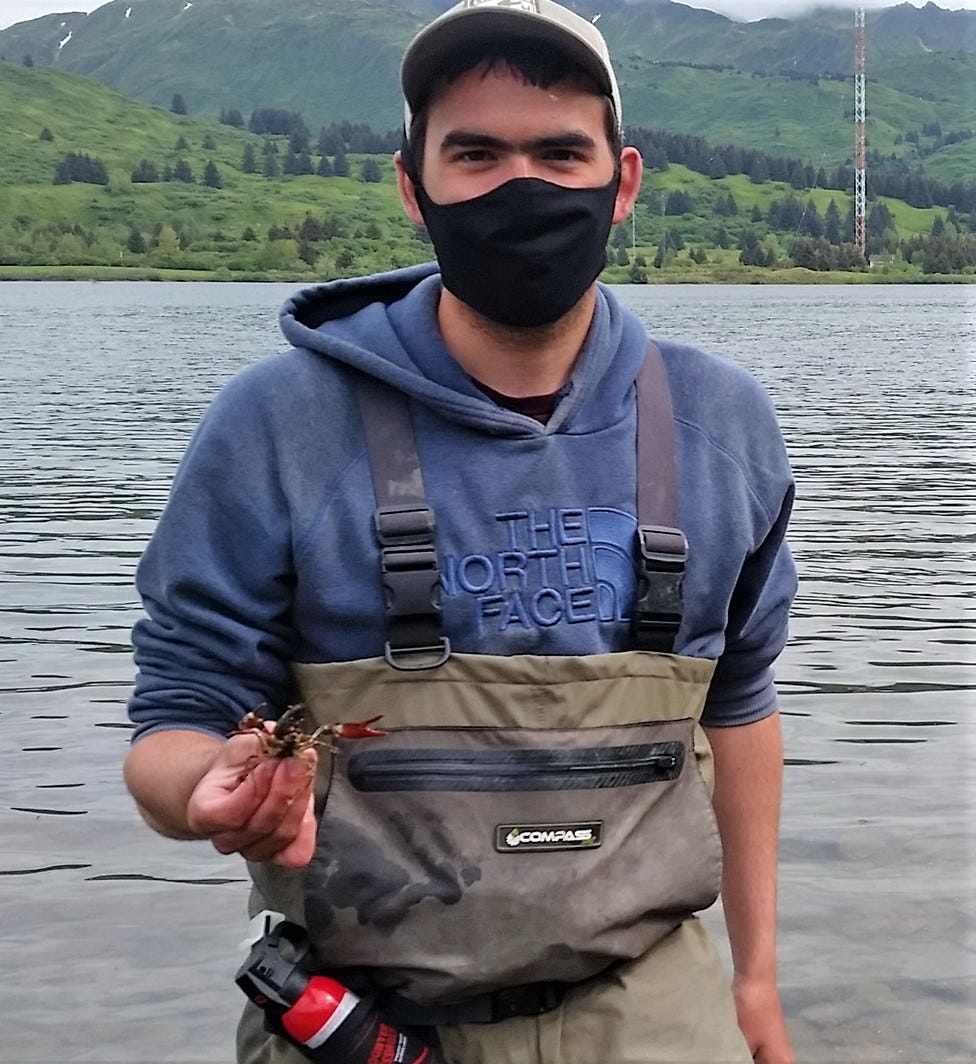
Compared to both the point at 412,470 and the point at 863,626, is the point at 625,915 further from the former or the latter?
the point at 863,626

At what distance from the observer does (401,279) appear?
13.6 ft

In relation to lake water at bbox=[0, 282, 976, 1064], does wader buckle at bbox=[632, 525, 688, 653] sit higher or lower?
higher

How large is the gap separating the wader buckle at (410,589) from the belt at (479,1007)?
735mm

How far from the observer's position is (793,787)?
11.6 m

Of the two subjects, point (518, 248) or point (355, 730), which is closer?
point (355, 730)

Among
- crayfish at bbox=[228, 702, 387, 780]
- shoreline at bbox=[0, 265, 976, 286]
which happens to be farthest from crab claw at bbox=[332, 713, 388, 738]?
shoreline at bbox=[0, 265, 976, 286]

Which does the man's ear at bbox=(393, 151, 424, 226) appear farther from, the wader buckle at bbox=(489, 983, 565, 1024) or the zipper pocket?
the wader buckle at bbox=(489, 983, 565, 1024)

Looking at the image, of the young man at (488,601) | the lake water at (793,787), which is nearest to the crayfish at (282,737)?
the young man at (488,601)

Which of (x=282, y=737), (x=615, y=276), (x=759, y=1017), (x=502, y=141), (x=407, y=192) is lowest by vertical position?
(x=615, y=276)

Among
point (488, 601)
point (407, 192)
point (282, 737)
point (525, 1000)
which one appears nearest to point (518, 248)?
point (407, 192)

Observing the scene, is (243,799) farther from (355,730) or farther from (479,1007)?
(479,1007)

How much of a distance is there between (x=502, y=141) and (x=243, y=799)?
170cm

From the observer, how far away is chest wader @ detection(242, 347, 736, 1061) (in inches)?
137

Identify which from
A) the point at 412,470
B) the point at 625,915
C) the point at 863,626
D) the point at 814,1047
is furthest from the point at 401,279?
A: the point at 863,626
